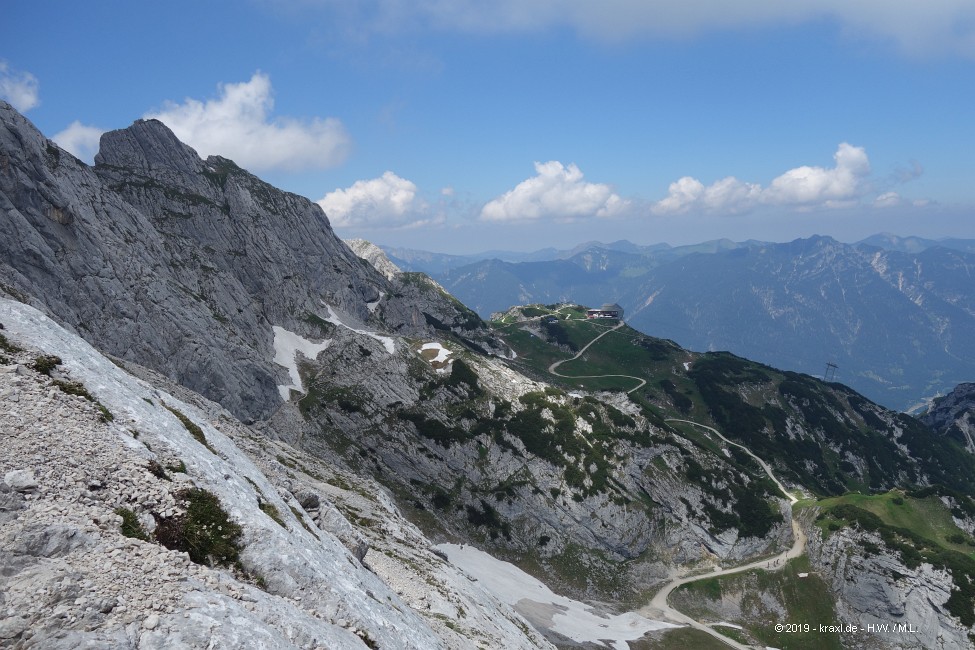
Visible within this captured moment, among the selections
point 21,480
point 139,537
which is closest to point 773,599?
point 139,537

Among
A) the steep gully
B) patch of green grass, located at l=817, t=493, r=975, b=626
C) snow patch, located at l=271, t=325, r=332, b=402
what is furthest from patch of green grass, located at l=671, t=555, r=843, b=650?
snow patch, located at l=271, t=325, r=332, b=402

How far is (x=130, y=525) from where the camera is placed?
1788cm

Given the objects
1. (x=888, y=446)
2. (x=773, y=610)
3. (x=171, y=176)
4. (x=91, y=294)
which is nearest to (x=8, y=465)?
(x=91, y=294)

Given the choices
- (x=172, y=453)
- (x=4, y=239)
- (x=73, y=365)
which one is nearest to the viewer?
(x=172, y=453)

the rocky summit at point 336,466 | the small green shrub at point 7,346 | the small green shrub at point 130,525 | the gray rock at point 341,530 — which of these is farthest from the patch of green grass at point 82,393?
the gray rock at point 341,530

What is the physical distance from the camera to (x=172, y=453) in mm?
22281

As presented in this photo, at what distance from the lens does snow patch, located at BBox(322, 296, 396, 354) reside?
129125 millimetres

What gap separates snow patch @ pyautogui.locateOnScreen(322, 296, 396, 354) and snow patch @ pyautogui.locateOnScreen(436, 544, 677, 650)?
182ft

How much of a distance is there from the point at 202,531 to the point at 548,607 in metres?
73.7

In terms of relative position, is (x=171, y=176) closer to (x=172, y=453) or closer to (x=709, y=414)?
(x=172, y=453)

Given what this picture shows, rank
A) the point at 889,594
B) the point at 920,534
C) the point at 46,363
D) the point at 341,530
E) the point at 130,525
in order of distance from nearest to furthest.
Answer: the point at 130,525 → the point at 46,363 → the point at 341,530 → the point at 889,594 → the point at 920,534

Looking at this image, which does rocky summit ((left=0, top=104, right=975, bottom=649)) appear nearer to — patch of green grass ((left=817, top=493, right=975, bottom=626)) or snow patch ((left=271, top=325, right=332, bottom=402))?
patch of green grass ((left=817, top=493, right=975, bottom=626))

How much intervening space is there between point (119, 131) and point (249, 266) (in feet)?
204

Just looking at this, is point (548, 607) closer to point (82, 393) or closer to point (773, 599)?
point (773, 599)
